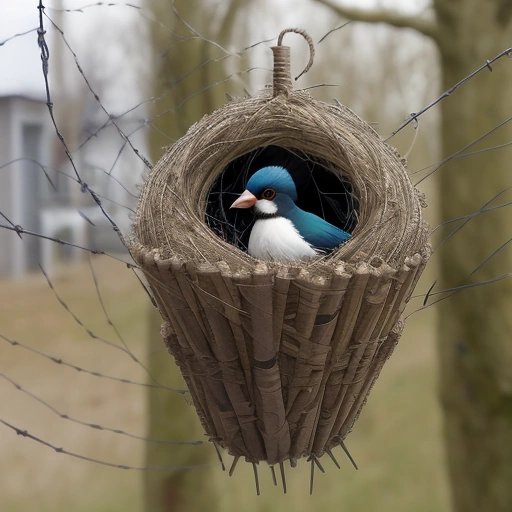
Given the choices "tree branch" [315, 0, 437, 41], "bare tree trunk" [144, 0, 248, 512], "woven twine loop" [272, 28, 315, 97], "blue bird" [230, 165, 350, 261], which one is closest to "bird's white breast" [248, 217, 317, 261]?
"blue bird" [230, 165, 350, 261]

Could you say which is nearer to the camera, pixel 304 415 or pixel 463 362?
pixel 304 415

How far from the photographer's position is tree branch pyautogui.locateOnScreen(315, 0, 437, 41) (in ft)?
5.77

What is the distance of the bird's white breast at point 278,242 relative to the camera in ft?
2.56

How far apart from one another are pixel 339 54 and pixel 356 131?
5.69ft

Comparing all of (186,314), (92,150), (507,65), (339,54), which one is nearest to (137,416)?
(92,150)

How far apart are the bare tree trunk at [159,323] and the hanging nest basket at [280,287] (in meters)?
0.96

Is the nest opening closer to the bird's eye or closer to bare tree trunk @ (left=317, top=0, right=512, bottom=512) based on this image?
the bird's eye

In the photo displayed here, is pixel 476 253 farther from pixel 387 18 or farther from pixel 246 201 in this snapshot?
pixel 246 201

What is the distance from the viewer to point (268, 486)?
7.86 ft

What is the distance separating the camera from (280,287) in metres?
0.59

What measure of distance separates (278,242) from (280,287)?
0.69ft

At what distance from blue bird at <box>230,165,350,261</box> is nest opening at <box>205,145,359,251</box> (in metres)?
0.06

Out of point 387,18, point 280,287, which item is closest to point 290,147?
point 280,287

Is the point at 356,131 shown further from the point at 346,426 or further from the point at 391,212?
the point at 346,426
